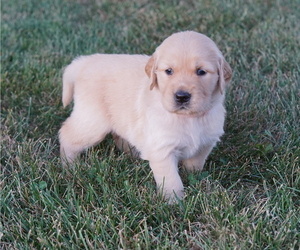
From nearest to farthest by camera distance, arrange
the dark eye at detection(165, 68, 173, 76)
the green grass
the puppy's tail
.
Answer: the green grass
the dark eye at detection(165, 68, 173, 76)
the puppy's tail

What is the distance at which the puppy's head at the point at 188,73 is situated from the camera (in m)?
3.02

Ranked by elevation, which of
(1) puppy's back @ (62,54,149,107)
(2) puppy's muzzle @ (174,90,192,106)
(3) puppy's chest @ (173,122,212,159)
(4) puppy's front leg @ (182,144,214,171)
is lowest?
(4) puppy's front leg @ (182,144,214,171)

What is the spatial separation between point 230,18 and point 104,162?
349 cm

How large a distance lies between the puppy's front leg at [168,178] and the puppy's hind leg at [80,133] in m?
0.66

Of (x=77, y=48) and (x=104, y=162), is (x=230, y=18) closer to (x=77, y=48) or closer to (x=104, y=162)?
(x=77, y=48)

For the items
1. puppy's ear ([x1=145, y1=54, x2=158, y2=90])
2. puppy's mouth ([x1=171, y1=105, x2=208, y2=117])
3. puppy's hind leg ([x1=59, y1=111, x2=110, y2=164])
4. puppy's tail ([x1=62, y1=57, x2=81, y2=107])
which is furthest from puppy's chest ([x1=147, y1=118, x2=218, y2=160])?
puppy's tail ([x1=62, y1=57, x2=81, y2=107])

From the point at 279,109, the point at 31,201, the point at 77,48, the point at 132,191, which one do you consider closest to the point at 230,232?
the point at 132,191

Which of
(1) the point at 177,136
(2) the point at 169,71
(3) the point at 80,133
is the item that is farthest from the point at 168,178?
(3) the point at 80,133

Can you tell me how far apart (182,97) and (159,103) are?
33 cm

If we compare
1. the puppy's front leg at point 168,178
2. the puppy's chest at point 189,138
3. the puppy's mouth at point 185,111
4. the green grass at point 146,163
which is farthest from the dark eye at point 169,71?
the green grass at point 146,163

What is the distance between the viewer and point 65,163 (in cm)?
365

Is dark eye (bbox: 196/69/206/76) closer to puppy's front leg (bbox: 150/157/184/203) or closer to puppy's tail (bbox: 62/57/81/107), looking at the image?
puppy's front leg (bbox: 150/157/184/203)

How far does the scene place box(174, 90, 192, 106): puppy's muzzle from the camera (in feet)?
→ 9.78

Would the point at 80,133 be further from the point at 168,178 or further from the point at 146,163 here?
the point at 168,178
